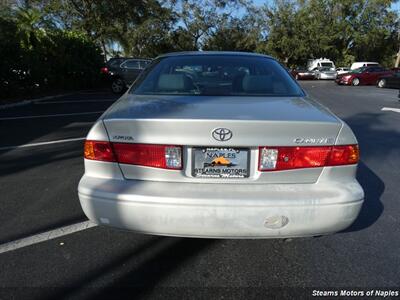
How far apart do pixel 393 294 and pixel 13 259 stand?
8.85 feet

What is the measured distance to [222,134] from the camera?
2.60 m

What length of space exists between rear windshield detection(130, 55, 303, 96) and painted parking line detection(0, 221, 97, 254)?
1.29m

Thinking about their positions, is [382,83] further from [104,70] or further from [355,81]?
[104,70]

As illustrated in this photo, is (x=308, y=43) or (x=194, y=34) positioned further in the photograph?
(x=308, y=43)

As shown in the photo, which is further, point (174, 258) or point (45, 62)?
point (45, 62)

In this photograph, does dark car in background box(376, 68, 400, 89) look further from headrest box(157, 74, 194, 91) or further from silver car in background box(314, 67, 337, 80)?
headrest box(157, 74, 194, 91)

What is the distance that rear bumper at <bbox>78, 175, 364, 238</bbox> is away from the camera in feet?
8.42

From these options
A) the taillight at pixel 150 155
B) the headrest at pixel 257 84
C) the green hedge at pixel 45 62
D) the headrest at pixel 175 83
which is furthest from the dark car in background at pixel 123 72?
the taillight at pixel 150 155

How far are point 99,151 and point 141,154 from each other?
30 centimetres

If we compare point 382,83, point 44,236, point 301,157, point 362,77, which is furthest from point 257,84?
point 362,77

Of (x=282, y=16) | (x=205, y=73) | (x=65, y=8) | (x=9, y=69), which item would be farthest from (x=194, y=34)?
(x=205, y=73)

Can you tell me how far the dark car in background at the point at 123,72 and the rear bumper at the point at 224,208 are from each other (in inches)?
598

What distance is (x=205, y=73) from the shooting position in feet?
13.3

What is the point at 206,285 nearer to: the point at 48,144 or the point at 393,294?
the point at 393,294
